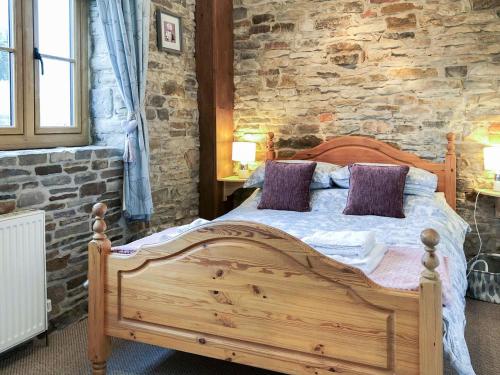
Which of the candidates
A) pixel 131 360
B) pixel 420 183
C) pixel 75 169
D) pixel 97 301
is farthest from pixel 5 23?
pixel 420 183

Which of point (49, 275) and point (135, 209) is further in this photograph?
point (135, 209)

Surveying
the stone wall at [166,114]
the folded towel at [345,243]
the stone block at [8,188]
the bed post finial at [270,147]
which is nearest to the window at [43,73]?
the stone wall at [166,114]

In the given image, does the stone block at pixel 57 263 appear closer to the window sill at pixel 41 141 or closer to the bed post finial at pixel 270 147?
the window sill at pixel 41 141

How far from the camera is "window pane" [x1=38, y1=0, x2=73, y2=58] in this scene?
3271 millimetres

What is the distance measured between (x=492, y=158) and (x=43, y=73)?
3.17 meters

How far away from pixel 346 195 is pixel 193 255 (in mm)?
1885

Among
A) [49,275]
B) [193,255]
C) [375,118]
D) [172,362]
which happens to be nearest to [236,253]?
[193,255]

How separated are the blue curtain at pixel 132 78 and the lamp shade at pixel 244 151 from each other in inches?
43.6

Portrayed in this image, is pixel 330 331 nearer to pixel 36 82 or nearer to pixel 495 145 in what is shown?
pixel 36 82

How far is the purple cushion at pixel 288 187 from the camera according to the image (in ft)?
12.7

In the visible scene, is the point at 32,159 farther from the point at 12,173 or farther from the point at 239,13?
the point at 239,13

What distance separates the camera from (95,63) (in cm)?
364

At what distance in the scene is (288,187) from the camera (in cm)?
390

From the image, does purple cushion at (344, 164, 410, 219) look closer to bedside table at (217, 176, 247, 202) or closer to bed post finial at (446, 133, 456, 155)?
bed post finial at (446, 133, 456, 155)
